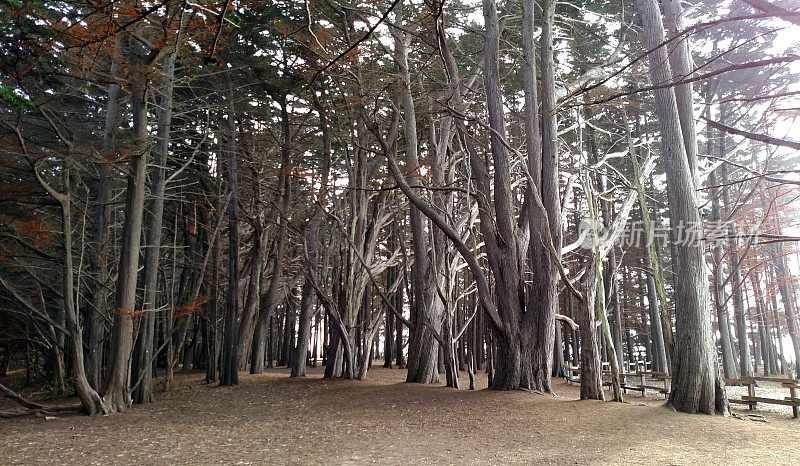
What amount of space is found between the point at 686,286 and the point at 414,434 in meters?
4.89

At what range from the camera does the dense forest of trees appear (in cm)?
837

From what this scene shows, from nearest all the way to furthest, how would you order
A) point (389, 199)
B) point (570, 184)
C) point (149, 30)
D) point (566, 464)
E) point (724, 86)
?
point (566, 464), point (149, 30), point (570, 184), point (389, 199), point (724, 86)

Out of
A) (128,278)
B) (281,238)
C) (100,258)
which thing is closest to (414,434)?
(128,278)

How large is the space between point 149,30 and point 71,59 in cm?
282

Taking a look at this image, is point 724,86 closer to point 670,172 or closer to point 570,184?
point 570,184

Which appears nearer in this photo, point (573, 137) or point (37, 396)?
point (37, 396)

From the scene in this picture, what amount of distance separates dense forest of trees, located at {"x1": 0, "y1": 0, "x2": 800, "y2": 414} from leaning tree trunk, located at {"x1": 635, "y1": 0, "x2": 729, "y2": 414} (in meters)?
0.03

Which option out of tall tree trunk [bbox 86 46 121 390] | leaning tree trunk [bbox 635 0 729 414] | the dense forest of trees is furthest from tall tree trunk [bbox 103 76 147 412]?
leaning tree trunk [bbox 635 0 729 414]

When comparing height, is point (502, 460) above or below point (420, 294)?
below

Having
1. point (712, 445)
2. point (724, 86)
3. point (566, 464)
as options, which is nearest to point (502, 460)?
point (566, 464)

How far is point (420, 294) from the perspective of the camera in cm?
1290

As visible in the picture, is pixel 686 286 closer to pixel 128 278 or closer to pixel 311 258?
pixel 128 278

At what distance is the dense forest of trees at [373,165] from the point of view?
27.5 ft

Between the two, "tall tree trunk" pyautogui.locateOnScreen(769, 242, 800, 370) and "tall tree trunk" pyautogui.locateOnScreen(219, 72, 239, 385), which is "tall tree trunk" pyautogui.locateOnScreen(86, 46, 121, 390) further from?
"tall tree trunk" pyautogui.locateOnScreen(769, 242, 800, 370)
